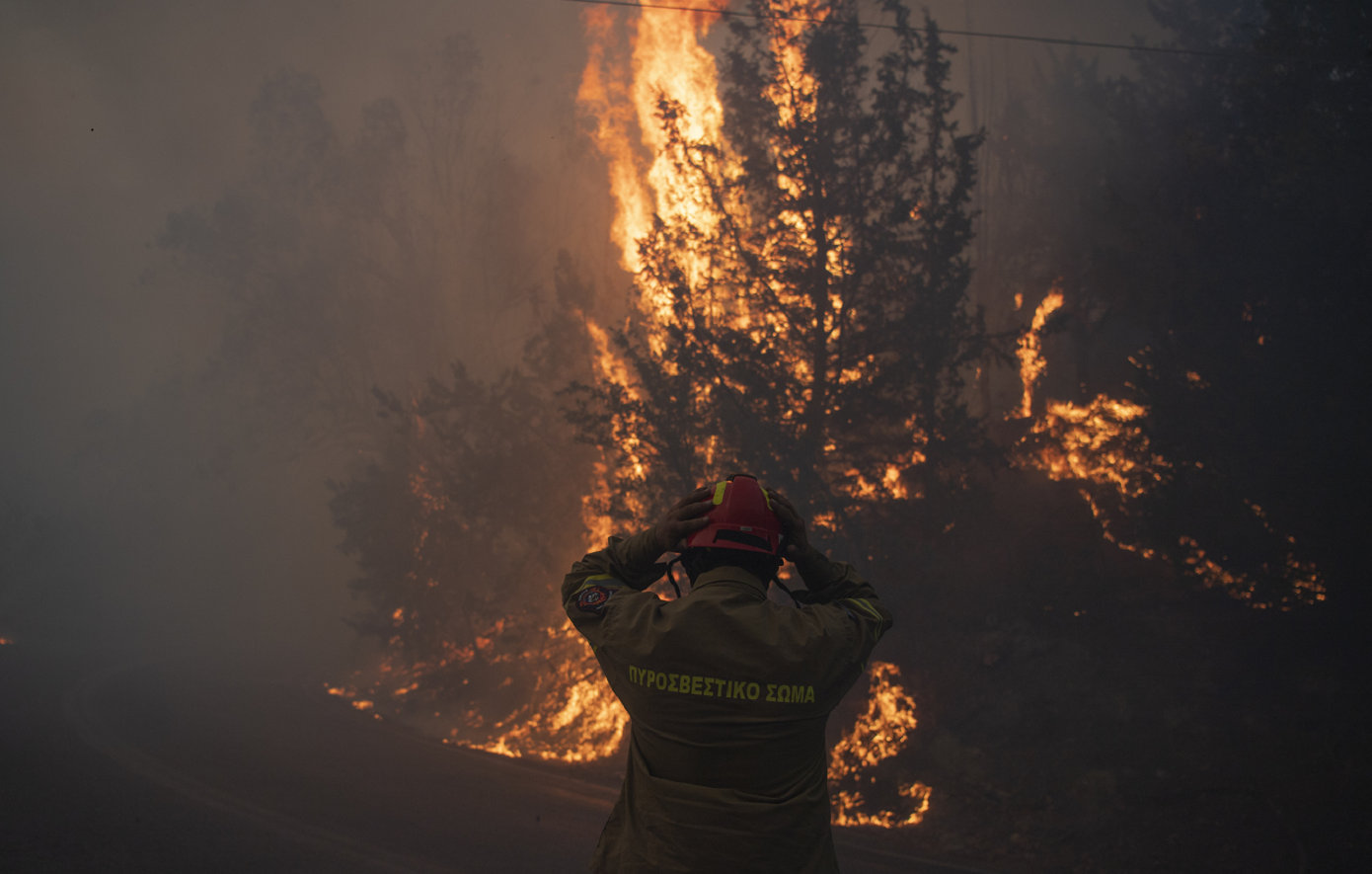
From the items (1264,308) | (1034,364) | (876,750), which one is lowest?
(876,750)

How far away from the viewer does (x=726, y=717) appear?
205cm

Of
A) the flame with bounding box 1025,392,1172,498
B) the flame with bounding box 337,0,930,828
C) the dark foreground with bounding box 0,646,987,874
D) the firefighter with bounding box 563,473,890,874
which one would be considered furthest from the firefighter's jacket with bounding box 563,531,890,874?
the flame with bounding box 1025,392,1172,498

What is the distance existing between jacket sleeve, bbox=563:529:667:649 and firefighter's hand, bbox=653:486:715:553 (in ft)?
0.29

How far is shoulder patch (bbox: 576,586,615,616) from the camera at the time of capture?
2264 millimetres

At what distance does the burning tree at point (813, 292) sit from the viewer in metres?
11.1

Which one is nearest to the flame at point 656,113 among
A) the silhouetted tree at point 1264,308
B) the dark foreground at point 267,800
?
the silhouetted tree at point 1264,308

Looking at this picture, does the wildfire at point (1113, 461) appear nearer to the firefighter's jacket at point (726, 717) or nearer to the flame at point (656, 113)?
the flame at point (656, 113)

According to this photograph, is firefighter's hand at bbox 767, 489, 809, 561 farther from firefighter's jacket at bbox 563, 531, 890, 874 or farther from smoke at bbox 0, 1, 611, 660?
smoke at bbox 0, 1, 611, 660

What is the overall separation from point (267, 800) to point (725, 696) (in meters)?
8.76

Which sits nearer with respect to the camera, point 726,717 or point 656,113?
point 726,717

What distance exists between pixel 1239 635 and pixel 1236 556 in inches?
41.3

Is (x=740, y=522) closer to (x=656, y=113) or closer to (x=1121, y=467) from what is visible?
(x=656, y=113)

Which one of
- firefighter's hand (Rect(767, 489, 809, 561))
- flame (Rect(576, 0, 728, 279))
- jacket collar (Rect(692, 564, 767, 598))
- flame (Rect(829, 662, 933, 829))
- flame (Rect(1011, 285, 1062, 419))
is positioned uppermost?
flame (Rect(576, 0, 728, 279))

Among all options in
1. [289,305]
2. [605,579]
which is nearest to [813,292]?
[605,579]
